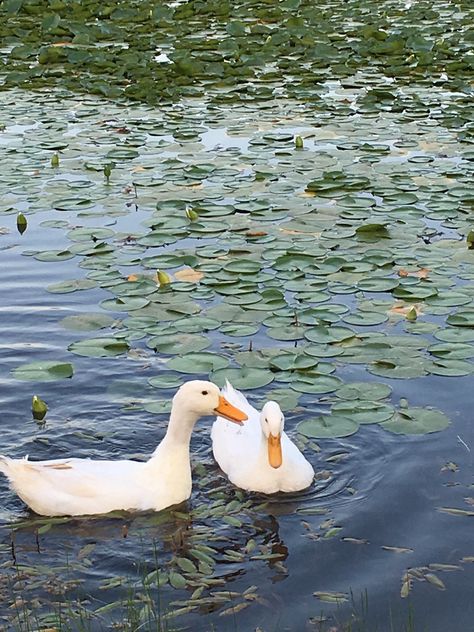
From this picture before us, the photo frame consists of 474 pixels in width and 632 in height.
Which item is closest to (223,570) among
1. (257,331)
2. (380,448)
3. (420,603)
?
(420,603)

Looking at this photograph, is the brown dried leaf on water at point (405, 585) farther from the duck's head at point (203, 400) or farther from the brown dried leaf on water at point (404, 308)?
the brown dried leaf on water at point (404, 308)

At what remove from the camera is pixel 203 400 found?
5383 millimetres

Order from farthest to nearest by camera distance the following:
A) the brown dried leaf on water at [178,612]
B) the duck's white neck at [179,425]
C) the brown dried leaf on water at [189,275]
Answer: the brown dried leaf on water at [189,275] → the duck's white neck at [179,425] → the brown dried leaf on water at [178,612]

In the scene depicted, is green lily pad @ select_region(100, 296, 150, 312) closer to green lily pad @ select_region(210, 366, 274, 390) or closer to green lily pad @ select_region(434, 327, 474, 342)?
green lily pad @ select_region(210, 366, 274, 390)

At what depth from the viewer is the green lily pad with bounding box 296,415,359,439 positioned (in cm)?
587

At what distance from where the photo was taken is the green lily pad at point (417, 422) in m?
5.90

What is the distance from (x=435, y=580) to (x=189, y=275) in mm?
3696

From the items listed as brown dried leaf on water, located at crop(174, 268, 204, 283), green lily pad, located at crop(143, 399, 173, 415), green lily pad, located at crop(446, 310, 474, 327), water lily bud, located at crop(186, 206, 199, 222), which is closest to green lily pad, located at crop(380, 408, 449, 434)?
green lily pad, located at crop(446, 310, 474, 327)

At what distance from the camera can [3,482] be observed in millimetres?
5746

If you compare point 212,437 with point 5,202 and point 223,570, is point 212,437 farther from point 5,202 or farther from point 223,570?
point 5,202

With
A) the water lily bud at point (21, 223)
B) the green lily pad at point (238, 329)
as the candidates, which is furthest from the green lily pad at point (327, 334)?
the water lily bud at point (21, 223)

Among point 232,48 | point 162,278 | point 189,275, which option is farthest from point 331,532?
point 232,48

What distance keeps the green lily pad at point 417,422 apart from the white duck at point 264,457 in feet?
1.80

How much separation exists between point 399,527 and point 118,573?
124 cm
